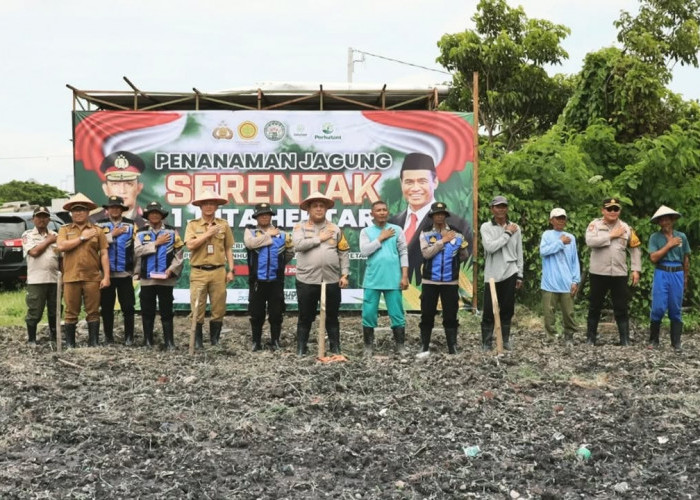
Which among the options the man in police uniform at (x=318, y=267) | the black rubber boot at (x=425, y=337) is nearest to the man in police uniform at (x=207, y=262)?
the man in police uniform at (x=318, y=267)

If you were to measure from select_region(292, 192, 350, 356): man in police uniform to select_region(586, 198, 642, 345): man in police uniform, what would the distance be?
8.79ft

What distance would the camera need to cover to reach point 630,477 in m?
3.97

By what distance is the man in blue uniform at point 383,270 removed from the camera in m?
7.43

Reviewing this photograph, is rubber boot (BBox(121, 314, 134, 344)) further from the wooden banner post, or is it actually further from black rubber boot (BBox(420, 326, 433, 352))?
the wooden banner post

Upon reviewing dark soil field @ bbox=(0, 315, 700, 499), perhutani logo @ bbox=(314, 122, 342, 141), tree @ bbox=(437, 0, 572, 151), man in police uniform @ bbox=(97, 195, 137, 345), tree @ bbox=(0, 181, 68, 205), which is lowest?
dark soil field @ bbox=(0, 315, 700, 499)

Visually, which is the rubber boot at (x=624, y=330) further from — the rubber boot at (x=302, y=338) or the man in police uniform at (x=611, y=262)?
the rubber boot at (x=302, y=338)

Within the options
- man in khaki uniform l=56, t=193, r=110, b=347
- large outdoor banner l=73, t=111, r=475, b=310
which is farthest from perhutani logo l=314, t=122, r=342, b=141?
man in khaki uniform l=56, t=193, r=110, b=347

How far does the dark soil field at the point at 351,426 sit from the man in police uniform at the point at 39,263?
3.20 feet

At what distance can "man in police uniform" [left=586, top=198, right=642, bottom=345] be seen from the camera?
7949mm

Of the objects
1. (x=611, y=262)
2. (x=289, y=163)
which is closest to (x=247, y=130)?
(x=289, y=163)

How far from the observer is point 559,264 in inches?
328

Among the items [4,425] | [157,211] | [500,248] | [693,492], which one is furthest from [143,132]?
[693,492]

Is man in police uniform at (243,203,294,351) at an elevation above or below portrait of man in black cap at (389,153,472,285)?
below

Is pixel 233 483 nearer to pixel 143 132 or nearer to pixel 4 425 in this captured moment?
pixel 4 425
